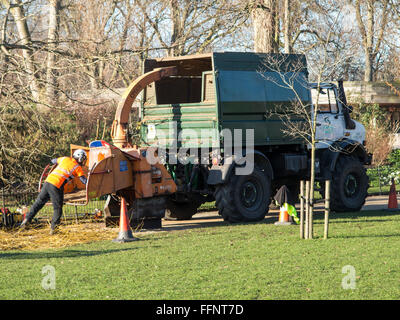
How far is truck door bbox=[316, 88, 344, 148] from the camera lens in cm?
1706

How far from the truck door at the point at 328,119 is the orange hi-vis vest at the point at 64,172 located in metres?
6.17

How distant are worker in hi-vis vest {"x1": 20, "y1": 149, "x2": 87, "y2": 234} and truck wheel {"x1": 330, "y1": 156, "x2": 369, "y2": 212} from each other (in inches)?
263

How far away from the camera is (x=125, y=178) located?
1402 centimetres

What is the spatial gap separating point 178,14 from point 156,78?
10937mm

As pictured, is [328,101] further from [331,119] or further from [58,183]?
[58,183]

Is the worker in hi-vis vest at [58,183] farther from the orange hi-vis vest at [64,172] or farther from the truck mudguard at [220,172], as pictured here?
the truck mudguard at [220,172]

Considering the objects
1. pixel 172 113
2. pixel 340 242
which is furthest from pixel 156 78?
pixel 340 242

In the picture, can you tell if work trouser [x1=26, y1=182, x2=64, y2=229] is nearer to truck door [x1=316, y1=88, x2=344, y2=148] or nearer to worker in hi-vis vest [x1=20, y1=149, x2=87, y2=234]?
worker in hi-vis vest [x1=20, y1=149, x2=87, y2=234]

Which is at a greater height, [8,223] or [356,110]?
[356,110]

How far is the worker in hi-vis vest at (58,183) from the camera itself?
1360 cm

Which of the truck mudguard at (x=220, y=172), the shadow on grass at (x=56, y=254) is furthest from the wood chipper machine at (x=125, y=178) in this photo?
the shadow on grass at (x=56, y=254)
